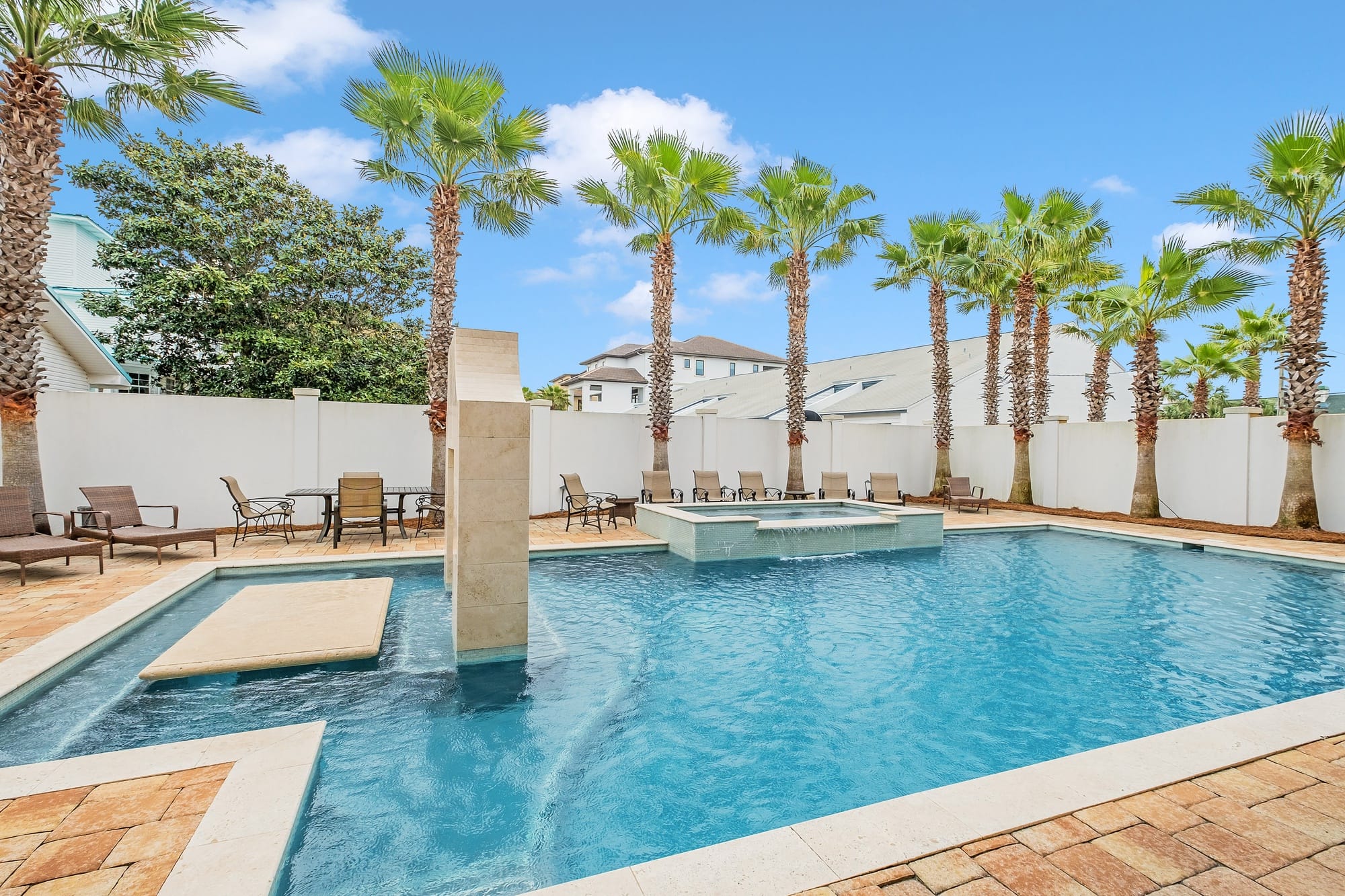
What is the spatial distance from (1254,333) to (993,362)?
30.1 ft

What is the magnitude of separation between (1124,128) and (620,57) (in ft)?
37.3

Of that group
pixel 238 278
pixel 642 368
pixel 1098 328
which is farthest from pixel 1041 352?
pixel 642 368

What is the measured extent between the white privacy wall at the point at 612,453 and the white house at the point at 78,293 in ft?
11.1

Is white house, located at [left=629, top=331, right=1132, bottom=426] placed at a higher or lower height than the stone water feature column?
higher

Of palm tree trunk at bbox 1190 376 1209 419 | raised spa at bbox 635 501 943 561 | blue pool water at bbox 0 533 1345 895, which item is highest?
palm tree trunk at bbox 1190 376 1209 419

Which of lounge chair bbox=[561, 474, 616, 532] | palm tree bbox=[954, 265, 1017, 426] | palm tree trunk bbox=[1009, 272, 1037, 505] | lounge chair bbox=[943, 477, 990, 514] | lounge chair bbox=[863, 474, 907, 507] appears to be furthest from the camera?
palm tree bbox=[954, 265, 1017, 426]

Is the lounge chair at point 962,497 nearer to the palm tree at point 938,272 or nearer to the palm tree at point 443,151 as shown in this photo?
the palm tree at point 938,272

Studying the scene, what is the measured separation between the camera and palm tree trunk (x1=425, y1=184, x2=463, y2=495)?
1136cm

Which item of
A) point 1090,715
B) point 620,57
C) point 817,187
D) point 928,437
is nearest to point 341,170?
point 620,57

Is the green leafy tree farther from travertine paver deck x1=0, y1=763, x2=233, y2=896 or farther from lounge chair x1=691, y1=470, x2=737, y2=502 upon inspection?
travertine paver deck x1=0, y1=763, x2=233, y2=896

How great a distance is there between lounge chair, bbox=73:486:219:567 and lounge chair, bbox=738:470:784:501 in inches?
406

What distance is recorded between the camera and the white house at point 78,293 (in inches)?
507

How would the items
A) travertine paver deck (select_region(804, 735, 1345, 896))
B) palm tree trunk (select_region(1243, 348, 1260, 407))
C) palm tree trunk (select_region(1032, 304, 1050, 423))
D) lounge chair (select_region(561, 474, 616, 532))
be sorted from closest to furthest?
travertine paver deck (select_region(804, 735, 1345, 896)) → lounge chair (select_region(561, 474, 616, 532)) → palm tree trunk (select_region(1032, 304, 1050, 423)) → palm tree trunk (select_region(1243, 348, 1260, 407))

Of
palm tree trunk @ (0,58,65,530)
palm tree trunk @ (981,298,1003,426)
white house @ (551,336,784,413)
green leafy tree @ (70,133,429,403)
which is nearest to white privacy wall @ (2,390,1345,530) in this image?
palm tree trunk @ (0,58,65,530)
